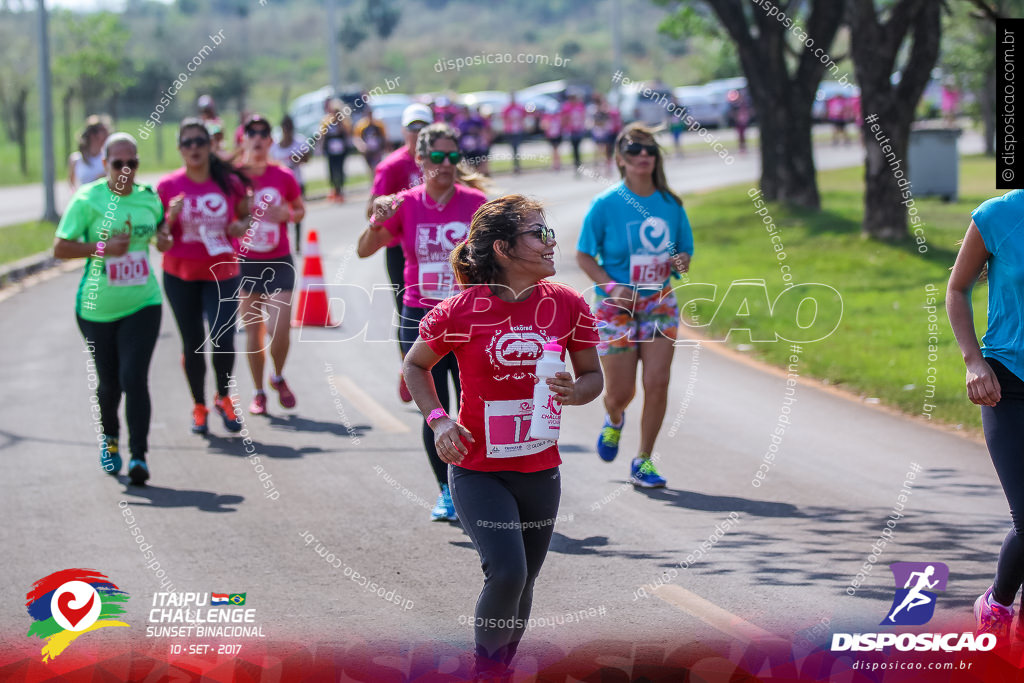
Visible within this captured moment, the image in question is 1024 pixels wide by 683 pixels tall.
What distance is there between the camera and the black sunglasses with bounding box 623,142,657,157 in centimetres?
724

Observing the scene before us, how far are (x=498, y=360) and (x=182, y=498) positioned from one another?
3.48 meters

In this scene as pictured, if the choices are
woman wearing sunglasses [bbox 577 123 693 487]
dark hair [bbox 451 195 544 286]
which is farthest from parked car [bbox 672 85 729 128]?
dark hair [bbox 451 195 544 286]

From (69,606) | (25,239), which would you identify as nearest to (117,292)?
(69,606)

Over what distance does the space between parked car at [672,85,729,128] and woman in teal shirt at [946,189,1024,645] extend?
40.0 metres

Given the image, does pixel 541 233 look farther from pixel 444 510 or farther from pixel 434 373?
pixel 444 510

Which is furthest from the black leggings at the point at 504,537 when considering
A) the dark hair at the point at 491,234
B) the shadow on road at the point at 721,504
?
the shadow on road at the point at 721,504

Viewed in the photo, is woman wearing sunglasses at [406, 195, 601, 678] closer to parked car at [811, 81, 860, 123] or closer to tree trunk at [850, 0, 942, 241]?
tree trunk at [850, 0, 942, 241]

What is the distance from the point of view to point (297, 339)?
1248cm

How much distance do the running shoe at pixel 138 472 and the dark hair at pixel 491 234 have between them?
3661mm

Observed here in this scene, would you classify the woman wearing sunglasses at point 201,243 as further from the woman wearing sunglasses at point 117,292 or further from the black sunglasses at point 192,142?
the woman wearing sunglasses at point 117,292

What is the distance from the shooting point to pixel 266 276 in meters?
9.29

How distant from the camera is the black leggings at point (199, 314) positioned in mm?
8594

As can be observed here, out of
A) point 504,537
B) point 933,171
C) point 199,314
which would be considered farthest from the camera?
point 933,171

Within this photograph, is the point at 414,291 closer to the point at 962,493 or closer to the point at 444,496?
the point at 444,496
